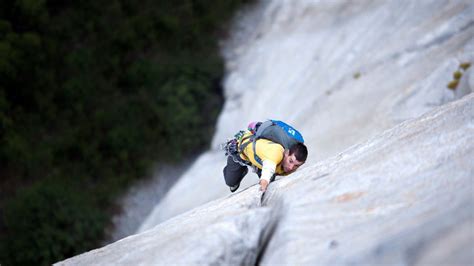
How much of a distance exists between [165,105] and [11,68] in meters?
7.15

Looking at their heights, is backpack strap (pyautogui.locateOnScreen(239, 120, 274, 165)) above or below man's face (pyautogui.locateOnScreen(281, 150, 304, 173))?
above

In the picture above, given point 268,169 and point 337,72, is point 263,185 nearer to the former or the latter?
point 268,169

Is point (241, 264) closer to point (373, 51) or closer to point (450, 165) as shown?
point (450, 165)

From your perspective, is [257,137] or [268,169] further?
[257,137]

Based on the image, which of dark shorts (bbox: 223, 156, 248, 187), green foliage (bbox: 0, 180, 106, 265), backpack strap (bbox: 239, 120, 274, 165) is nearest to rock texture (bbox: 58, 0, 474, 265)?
backpack strap (bbox: 239, 120, 274, 165)

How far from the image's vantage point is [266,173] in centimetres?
802

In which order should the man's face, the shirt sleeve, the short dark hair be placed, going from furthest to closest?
the man's face
the short dark hair
the shirt sleeve

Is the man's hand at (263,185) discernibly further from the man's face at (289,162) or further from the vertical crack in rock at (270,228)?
the vertical crack in rock at (270,228)

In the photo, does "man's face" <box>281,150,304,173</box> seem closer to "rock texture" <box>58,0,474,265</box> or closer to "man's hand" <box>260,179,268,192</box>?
"rock texture" <box>58,0,474,265</box>

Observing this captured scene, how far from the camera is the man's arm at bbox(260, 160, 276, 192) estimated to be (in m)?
7.79

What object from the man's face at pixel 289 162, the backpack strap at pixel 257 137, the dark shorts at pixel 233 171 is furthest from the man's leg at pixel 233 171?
the man's face at pixel 289 162

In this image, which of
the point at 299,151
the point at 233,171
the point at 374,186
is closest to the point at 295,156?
the point at 299,151

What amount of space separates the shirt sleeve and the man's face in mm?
261

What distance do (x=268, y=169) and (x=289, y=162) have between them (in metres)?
0.41
